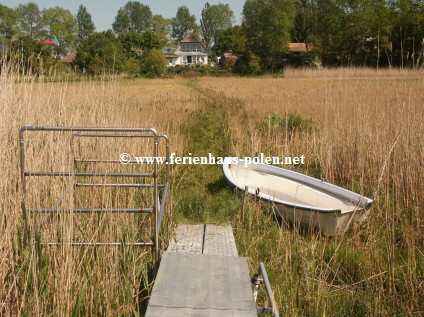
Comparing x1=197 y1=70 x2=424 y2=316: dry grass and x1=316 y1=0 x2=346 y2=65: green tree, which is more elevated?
x1=316 y1=0 x2=346 y2=65: green tree

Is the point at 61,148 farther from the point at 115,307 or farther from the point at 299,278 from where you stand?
the point at 299,278

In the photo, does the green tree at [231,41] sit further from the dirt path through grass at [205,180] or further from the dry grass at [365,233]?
the dry grass at [365,233]

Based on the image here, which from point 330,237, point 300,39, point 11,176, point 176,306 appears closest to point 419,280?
point 330,237

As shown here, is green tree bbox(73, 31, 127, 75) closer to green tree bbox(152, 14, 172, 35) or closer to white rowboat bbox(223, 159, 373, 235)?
white rowboat bbox(223, 159, 373, 235)

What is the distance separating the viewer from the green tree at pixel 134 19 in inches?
Result: 4619

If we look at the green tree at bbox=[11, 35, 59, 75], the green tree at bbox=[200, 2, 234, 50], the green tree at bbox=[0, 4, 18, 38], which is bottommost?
the green tree at bbox=[11, 35, 59, 75]

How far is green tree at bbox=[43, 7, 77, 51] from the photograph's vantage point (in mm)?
83469

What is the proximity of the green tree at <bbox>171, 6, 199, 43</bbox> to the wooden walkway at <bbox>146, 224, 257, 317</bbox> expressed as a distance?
114843 mm

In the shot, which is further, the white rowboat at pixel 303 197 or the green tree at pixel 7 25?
the green tree at pixel 7 25

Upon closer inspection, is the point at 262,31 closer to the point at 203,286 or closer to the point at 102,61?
the point at 102,61

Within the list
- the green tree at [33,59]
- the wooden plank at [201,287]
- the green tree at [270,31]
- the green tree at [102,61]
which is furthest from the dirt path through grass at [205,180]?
the green tree at [270,31]

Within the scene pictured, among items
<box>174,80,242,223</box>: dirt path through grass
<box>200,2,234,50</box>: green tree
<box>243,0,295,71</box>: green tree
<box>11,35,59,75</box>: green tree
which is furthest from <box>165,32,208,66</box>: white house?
<box>11,35,59,75</box>: green tree

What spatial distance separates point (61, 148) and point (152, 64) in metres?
33.5

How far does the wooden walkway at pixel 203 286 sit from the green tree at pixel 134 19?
12095 cm
